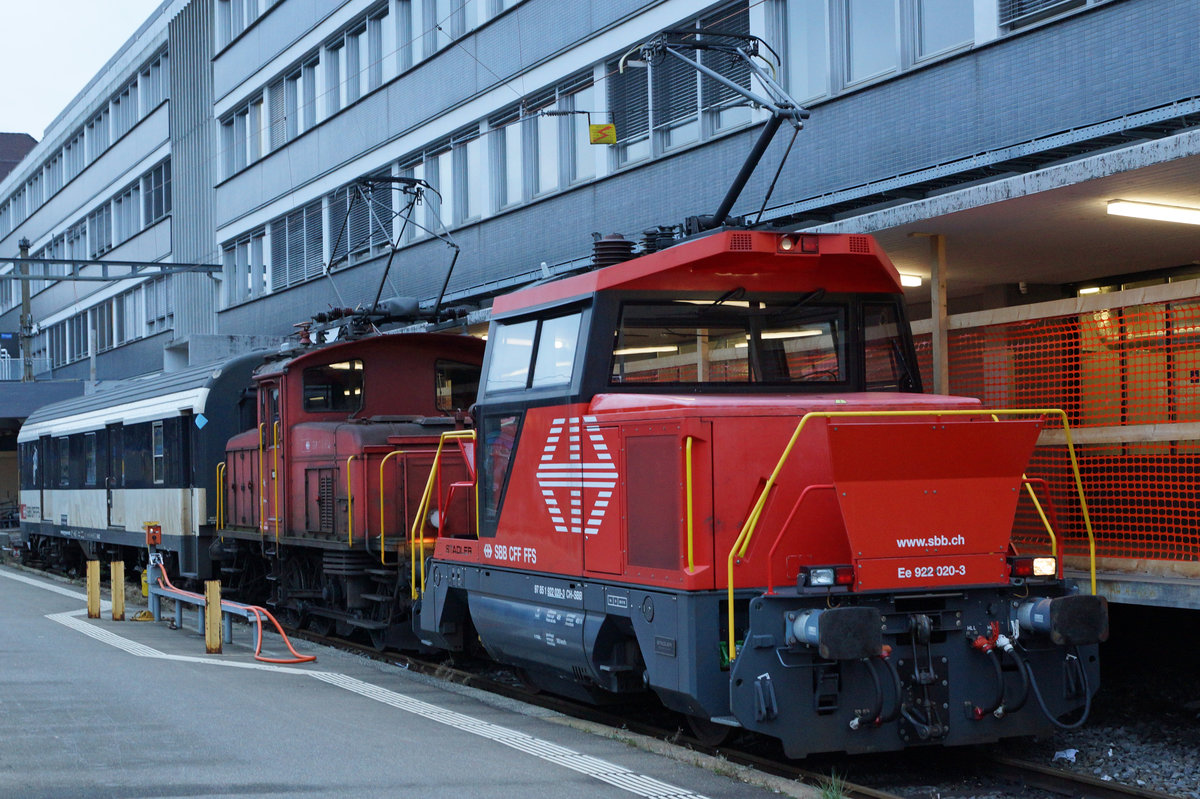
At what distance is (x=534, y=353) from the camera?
28.8 feet

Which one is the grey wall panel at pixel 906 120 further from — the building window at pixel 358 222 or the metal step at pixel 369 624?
the metal step at pixel 369 624

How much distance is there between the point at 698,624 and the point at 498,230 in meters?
14.5

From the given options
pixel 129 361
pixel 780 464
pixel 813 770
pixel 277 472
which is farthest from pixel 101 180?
pixel 780 464

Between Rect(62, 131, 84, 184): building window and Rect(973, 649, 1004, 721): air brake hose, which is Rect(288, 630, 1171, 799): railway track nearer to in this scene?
Rect(973, 649, 1004, 721): air brake hose

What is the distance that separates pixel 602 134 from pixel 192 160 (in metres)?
21.8

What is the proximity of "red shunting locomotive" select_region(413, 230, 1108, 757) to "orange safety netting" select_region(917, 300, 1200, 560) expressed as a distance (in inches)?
57.3

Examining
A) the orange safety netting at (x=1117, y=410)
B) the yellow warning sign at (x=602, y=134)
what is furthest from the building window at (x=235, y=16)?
the orange safety netting at (x=1117, y=410)

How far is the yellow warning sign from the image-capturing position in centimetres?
1642

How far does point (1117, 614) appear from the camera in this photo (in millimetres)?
10664

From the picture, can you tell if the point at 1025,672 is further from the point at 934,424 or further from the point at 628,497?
the point at 628,497

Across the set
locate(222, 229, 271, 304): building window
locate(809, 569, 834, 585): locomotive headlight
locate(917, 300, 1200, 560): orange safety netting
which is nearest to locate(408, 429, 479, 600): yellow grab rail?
locate(809, 569, 834, 585): locomotive headlight

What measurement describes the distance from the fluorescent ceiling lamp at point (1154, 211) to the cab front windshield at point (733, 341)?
2.75 metres

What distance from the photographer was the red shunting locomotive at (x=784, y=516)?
6777 mm

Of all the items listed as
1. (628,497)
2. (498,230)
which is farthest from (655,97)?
(628,497)
